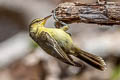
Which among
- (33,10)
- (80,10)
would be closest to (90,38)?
(33,10)

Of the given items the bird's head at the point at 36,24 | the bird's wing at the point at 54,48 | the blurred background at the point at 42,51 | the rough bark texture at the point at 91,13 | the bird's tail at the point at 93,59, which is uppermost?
the rough bark texture at the point at 91,13

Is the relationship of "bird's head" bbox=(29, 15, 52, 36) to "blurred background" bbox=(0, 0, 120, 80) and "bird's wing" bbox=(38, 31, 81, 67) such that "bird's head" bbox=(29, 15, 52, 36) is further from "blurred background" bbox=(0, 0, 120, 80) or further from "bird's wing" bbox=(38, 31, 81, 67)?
"blurred background" bbox=(0, 0, 120, 80)

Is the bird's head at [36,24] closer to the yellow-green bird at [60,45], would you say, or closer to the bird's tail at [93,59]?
the yellow-green bird at [60,45]

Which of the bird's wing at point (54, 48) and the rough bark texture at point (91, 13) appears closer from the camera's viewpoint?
the rough bark texture at point (91, 13)

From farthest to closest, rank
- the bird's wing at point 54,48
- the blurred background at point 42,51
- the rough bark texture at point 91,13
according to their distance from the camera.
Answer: the blurred background at point 42,51
the bird's wing at point 54,48
the rough bark texture at point 91,13

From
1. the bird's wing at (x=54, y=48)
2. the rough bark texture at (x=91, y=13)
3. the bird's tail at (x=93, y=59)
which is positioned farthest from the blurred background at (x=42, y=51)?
the rough bark texture at (x=91, y=13)

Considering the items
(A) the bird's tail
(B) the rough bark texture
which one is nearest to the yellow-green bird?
(A) the bird's tail
